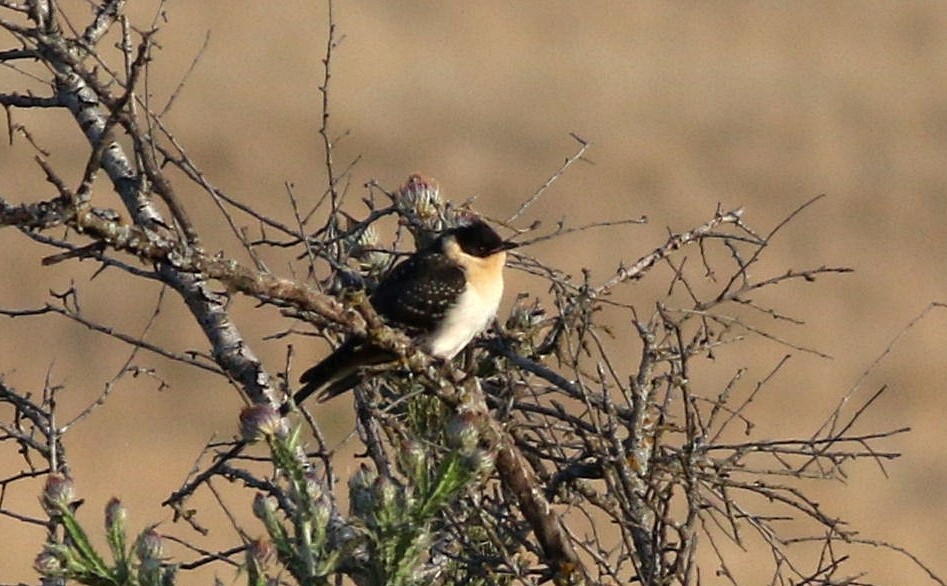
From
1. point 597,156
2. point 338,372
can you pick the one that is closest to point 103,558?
point 338,372

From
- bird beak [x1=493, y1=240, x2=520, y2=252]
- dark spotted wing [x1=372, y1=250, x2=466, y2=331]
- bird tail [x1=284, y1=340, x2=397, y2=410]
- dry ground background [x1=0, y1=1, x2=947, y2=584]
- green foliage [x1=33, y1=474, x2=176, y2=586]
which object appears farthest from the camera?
dry ground background [x1=0, y1=1, x2=947, y2=584]

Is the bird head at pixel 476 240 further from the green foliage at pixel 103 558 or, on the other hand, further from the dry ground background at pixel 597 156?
the dry ground background at pixel 597 156

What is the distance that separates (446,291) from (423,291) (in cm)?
7

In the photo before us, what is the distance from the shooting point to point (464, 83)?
76.6 feet

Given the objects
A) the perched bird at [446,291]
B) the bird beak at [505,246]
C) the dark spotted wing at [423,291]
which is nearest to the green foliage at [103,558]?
the perched bird at [446,291]

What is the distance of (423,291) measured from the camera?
20.4 ft

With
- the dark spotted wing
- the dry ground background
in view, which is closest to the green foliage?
the dark spotted wing

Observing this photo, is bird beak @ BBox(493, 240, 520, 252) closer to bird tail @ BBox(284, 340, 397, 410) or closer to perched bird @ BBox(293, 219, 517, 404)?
perched bird @ BBox(293, 219, 517, 404)

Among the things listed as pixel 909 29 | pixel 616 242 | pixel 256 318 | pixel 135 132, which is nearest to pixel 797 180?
pixel 616 242

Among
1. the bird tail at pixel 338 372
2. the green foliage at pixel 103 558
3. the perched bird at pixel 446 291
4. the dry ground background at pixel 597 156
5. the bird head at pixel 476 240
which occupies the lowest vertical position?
the green foliage at pixel 103 558

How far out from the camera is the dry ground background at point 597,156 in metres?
15.9

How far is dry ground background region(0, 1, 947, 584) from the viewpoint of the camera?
1593 centimetres

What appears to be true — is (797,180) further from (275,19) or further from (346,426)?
(346,426)

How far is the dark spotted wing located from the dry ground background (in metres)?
6.14
